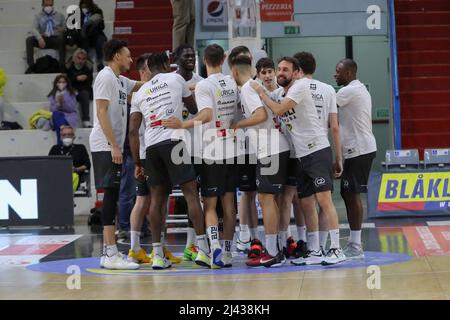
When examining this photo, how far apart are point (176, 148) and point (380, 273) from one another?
217 centimetres

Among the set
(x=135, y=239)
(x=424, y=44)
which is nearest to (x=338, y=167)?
(x=135, y=239)

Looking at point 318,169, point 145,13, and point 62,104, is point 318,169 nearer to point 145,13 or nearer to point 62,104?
point 62,104

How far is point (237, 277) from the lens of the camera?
25.6 ft

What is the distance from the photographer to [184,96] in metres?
8.54

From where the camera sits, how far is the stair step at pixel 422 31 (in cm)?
1781

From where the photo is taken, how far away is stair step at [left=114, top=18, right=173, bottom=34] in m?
18.2

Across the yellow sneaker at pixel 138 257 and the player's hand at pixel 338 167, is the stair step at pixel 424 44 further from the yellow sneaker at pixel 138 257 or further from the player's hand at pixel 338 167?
the yellow sneaker at pixel 138 257

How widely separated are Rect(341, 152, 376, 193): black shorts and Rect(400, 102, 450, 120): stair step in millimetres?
7984

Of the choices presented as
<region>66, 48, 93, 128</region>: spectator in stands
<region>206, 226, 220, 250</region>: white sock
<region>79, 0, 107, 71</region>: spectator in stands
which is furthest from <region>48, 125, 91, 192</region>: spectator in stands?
<region>206, 226, 220, 250</region>: white sock

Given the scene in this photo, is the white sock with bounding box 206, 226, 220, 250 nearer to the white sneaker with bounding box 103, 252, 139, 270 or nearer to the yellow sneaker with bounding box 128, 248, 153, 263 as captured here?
the white sneaker with bounding box 103, 252, 139, 270

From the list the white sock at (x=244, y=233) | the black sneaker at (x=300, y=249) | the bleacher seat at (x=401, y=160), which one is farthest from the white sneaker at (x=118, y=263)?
the bleacher seat at (x=401, y=160)

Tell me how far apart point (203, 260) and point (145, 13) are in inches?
431

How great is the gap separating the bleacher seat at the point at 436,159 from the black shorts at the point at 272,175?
5.04 metres
